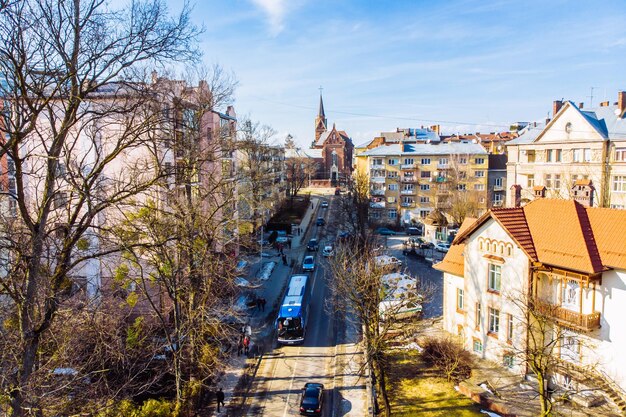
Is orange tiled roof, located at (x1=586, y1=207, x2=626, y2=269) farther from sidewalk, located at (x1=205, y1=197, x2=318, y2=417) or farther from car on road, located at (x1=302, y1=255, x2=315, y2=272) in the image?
car on road, located at (x1=302, y1=255, x2=315, y2=272)

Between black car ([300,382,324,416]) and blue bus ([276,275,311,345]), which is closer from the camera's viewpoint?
black car ([300,382,324,416])

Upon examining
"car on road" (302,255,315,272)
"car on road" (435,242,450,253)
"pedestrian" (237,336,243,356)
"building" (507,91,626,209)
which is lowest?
"pedestrian" (237,336,243,356)

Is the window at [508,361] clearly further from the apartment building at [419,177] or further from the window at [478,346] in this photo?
the apartment building at [419,177]

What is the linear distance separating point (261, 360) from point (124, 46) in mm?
18785

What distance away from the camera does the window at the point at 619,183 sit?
126ft

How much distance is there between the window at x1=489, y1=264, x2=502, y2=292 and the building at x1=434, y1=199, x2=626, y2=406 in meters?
0.05

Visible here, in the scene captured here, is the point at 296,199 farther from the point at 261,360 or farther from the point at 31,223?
the point at 31,223

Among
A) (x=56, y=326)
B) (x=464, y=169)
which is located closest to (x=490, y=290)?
(x=56, y=326)

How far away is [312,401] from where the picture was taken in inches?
738

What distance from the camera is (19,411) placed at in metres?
8.96

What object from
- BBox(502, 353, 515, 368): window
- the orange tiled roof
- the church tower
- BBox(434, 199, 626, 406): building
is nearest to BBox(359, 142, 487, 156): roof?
BBox(434, 199, 626, 406): building

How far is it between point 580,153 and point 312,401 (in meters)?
34.9

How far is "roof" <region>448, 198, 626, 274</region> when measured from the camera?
18.5 metres

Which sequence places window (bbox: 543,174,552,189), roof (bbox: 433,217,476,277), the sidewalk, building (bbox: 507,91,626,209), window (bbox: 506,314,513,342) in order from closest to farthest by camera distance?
the sidewalk
window (bbox: 506,314,513,342)
roof (bbox: 433,217,476,277)
building (bbox: 507,91,626,209)
window (bbox: 543,174,552,189)
